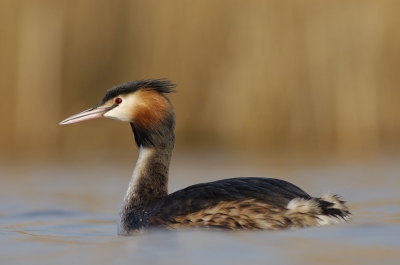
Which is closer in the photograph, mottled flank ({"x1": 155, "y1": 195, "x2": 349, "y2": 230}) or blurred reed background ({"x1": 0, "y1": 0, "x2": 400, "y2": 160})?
mottled flank ({"x1": 155, "y1": 195, "x2": 349, "y2": 230})

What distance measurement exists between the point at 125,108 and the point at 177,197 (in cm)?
106

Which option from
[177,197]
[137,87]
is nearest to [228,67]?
[137,87]

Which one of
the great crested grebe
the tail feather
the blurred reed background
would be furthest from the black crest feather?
the blurred reed background

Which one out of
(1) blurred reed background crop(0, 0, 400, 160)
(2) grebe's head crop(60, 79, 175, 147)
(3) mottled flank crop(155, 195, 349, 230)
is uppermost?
(1) blurred reed background crop(0, 0, 400, 160)

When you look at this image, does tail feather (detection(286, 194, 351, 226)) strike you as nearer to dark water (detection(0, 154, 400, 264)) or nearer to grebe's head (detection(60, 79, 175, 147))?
dark water (detection(0, 154, 400, 264))

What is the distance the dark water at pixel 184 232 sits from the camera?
5.27 m

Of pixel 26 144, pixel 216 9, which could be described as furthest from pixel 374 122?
pixel 26 144

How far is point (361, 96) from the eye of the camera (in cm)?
1247

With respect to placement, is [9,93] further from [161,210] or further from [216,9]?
[161,210]

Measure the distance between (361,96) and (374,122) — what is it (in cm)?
43

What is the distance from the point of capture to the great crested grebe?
6234mm

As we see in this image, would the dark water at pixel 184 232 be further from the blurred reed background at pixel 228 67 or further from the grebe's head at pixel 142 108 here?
the grebe's head at pixel 142 108

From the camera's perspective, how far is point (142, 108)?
7230 millimetres

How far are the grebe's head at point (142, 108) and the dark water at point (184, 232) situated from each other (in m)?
0.95
